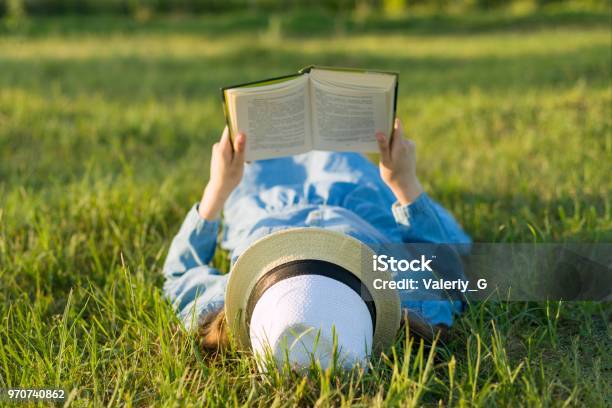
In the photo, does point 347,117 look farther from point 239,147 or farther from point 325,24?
point 325,24

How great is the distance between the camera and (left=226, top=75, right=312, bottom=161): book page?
220 cm

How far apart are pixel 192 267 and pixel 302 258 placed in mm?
882

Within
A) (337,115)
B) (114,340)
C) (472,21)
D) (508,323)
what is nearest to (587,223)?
(508,323)

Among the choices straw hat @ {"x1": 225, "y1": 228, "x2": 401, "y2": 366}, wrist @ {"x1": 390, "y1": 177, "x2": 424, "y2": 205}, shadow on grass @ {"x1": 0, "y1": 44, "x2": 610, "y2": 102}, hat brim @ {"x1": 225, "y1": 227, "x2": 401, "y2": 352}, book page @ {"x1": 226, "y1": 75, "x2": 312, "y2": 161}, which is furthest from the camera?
shadow on grass @ {"x1": 0, "y1": 44, "x2": 610, "y2": 102}

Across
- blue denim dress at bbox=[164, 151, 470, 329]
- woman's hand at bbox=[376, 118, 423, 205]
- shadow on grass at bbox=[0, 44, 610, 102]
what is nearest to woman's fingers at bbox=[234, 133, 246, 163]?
blue denim dress at bbox=[164, 151, 470, 329]

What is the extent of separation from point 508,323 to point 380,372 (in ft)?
1.73

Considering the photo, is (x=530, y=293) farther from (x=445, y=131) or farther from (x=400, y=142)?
(x=445, y=131)

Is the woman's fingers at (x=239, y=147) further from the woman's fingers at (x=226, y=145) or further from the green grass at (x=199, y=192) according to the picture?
A: the green grass at (x=199, y=192)

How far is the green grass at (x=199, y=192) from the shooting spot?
1970 mm

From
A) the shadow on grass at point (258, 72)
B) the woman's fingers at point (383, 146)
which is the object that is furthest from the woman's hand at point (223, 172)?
the shadow on grass at point (258, 72)

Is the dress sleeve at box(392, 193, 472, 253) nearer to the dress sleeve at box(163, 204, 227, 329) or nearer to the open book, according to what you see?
the open book

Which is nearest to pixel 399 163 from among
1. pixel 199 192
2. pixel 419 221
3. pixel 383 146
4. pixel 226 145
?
pixel 383 146

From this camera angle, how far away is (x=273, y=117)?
2.27m

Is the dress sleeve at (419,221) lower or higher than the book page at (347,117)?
lower
